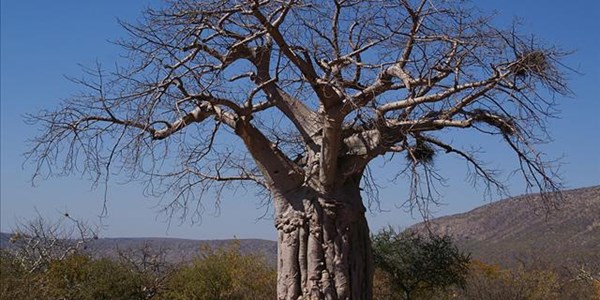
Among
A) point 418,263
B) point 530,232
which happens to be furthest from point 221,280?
point 530,232

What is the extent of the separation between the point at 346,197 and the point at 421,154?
1.12 m

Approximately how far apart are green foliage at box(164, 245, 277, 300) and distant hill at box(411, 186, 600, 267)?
11.4m

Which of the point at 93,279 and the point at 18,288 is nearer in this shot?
the point at 18,288

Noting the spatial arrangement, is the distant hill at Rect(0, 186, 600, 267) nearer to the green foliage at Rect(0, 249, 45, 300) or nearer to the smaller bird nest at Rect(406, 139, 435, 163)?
the green foliage at Rect(0, 249, 45, 300)

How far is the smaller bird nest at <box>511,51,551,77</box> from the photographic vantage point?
8047 mm

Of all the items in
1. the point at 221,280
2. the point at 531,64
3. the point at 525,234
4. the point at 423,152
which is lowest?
the point at 423,152

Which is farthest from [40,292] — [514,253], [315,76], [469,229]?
[469,229]

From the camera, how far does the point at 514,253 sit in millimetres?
41781

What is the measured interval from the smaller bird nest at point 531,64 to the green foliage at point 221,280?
1256 cm

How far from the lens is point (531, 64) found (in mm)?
8062

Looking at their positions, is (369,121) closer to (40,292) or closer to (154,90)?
(154,90)

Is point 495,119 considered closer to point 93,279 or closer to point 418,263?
point 418,263

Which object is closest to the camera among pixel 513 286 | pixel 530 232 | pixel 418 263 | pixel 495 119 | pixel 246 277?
pixel 495 119

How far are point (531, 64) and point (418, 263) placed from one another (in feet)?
36.5
